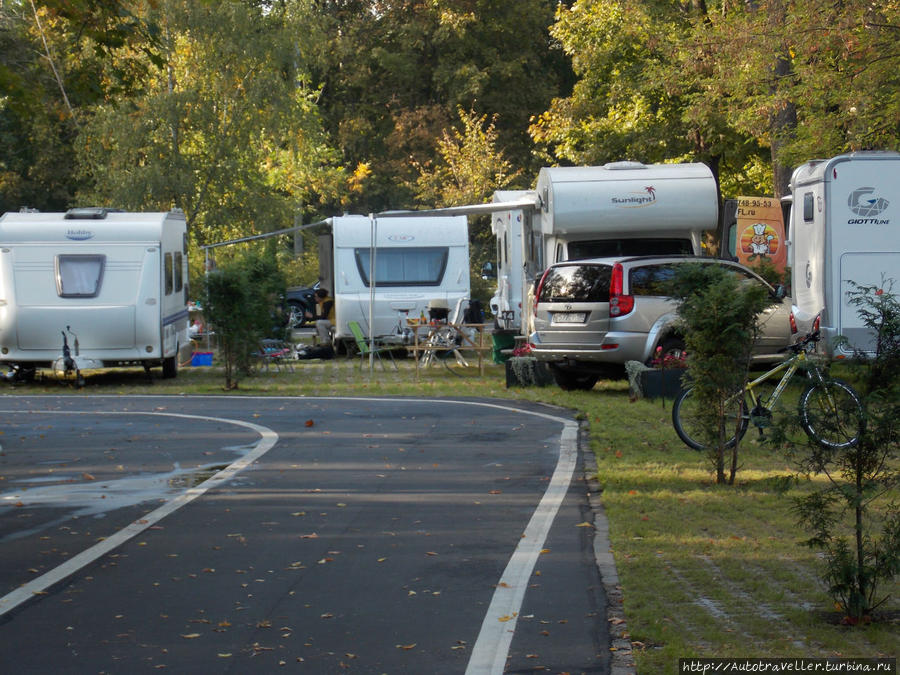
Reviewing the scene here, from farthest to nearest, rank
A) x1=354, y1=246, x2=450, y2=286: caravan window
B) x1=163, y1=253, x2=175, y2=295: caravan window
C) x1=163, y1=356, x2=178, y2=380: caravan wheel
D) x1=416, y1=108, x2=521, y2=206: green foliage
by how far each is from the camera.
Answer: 1. x1=416, y1=108, x2=521, y2=206: green foliage
2. x1=354, y1=246, x2=450, y2=286: caravan window
3. x1=163, y1=356, x2=178, y2=380: caravan wheel
4. x1=163, y1=253, x2=175, y2=295: caravan window

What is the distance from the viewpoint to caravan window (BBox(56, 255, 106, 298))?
20234 mm

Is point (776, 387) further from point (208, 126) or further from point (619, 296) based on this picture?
point (208, 126)

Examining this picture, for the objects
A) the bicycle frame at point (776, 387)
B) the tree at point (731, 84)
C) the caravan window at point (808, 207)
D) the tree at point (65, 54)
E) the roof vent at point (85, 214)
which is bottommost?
the bicycle frame at point (776, 387)

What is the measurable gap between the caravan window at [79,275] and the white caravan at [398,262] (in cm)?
592

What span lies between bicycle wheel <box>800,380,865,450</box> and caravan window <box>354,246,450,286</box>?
19452 mm

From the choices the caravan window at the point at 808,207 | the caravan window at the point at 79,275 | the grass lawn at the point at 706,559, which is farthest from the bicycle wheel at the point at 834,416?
the caravan window at the point at 79,275

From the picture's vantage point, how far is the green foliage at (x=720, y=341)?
9.52m

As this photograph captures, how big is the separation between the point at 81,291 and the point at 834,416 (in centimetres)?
1644

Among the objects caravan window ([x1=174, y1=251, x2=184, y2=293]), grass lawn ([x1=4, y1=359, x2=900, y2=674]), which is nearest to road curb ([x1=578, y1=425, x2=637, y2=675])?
grass lawn ([x1=4, y1=359, x2=900, y2=674])

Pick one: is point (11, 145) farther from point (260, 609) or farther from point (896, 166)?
point (260, 609)

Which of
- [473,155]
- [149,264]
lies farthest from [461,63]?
[149,264]

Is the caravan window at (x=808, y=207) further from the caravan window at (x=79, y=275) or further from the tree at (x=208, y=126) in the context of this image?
the tree at (x=208, y=126)

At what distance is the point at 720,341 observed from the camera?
9.65 meters

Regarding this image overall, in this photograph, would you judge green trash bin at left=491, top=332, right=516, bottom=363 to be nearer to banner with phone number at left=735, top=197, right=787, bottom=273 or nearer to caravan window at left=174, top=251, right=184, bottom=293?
banner with phone number at left=735, top=197, right=787, bottom=273
